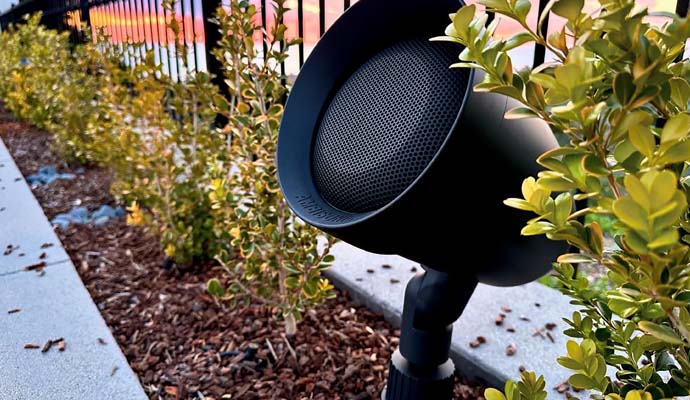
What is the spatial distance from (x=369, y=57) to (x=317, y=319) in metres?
1.34

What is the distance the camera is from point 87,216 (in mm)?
3535

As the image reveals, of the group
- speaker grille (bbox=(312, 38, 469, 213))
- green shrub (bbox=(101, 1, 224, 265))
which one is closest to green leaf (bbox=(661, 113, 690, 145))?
speaker grille (bbox=(312, 38, 469, 213))

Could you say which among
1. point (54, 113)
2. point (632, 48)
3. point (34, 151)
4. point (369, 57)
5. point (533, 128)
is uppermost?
point (632, 48)

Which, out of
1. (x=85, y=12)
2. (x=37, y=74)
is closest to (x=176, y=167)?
(x=37, y=74)

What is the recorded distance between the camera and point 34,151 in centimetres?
527

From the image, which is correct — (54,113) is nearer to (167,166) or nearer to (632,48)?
(167,166)

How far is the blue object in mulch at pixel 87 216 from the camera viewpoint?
11.1ft

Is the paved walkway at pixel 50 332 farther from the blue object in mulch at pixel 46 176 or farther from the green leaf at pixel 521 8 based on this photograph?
the green leaf at pixel 521 8

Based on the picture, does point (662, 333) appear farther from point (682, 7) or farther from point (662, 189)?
point (682, 7)

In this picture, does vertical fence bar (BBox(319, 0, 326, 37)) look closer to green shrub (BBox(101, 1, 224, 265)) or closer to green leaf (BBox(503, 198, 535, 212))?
green shrub (BBox(101, 1, 224, 265))

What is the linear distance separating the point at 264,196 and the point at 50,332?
3.33 ft

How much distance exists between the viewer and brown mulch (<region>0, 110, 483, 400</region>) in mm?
1784

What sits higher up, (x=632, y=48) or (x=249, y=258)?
(x=632, y=48)

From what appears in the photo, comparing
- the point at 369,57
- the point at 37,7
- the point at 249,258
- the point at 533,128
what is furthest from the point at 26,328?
the point at 37,7
